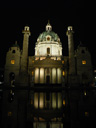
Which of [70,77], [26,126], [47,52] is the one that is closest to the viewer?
[26,126]

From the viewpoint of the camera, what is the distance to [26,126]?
20.9 feet

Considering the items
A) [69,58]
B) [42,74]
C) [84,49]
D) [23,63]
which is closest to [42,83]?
[42,74]

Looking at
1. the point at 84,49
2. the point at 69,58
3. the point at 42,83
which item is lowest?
the point at 42,83

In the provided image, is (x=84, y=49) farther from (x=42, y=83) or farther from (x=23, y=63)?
(x=23, y=63)

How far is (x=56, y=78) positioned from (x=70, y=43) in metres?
13.6

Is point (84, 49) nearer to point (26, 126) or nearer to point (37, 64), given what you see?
point (37, 64)

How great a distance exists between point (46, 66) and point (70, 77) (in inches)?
366

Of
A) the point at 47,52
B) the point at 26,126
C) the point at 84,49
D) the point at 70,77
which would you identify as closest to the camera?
the point at 26,126

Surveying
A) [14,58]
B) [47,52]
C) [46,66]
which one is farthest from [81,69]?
[14,58]

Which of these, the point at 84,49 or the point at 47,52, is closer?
the point at 84,49

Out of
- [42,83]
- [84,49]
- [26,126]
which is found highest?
[84,49]

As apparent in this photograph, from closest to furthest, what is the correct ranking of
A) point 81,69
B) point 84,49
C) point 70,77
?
point 70,77, point 81,69, point 84,49

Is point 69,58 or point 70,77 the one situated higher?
point 69,58

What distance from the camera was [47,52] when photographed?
52250 millimetres
